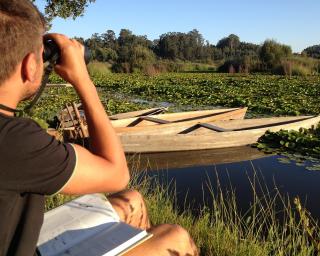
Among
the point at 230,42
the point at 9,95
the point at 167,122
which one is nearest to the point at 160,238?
the point at 9,95

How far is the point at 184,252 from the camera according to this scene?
2.13 metres

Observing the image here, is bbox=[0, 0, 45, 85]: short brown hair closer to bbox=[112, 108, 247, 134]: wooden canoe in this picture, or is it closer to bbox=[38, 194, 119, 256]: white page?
bbox=[38, 194, 119, 256]: white page

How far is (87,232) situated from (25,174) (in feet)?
2.56

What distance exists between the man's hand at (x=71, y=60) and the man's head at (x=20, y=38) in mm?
173

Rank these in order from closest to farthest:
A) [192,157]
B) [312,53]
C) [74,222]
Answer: [74,222], [192,157], [312,53]

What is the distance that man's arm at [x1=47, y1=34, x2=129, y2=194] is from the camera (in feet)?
5.20

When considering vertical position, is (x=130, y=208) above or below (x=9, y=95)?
below

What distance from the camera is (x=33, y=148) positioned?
4.76 ft

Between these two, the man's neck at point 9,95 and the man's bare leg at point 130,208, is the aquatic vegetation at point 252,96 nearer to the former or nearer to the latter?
the man's bare leg at point 130,208

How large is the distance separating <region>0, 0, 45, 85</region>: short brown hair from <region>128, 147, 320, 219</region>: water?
14.5ft

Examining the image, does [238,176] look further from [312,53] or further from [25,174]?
[312,53]

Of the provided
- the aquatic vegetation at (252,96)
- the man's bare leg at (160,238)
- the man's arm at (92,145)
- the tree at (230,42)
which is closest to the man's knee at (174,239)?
the man's bare leg at (160,238)

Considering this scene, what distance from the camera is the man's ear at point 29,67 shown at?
5.06 feet

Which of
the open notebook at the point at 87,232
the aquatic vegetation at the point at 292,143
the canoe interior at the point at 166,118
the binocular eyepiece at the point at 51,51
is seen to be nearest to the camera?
the binocular eyepiece at the point at 51,51
